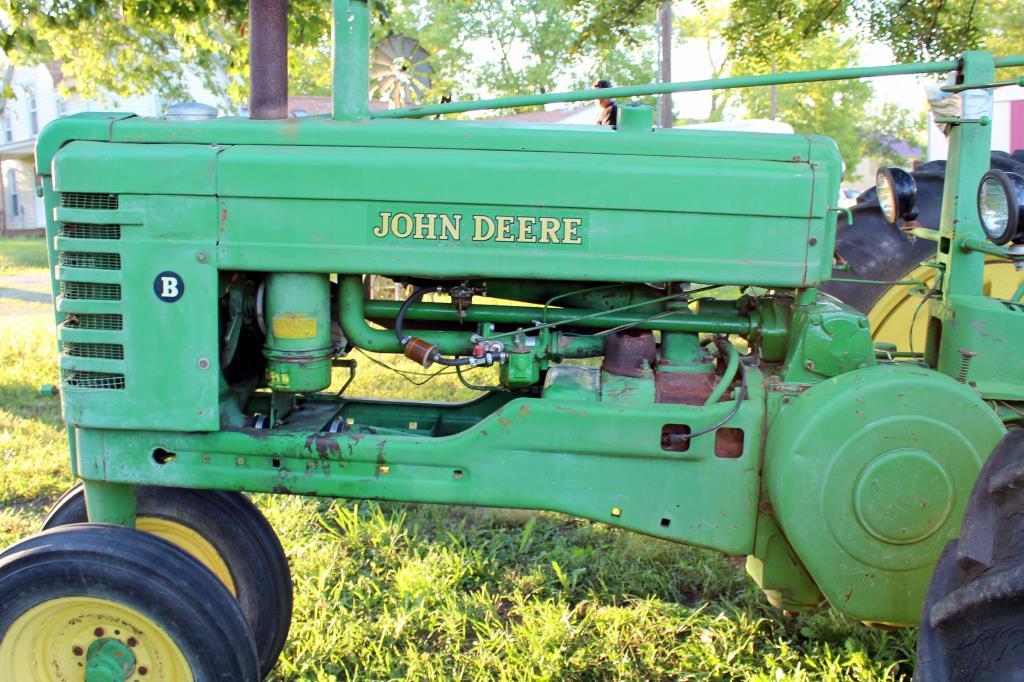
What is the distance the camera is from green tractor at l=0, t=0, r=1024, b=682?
2.50 meters

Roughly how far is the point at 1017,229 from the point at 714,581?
188cm

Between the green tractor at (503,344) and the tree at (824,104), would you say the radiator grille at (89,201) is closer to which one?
the green tractor at (503,344)

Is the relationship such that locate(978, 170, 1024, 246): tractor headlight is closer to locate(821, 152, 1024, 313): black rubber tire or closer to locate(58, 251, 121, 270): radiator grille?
locate(821, 152, 1024, 313): black rubber tire

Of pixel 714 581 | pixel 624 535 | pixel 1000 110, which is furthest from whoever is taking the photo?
pixel 1000 110

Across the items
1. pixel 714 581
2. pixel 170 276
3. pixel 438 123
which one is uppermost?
pixel 438 123

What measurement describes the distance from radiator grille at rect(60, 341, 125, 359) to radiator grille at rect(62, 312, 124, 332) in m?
0.05

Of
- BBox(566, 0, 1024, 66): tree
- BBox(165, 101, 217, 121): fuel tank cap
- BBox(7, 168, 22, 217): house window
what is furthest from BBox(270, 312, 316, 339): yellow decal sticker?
BBox(7, 168, 22, 217): house window

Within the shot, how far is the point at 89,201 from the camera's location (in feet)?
8.46

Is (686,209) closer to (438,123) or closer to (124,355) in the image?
(438,123)

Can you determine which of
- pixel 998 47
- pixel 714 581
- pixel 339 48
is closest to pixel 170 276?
pixel 339 48

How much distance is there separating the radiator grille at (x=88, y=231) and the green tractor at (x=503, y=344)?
→ 0.03 feet

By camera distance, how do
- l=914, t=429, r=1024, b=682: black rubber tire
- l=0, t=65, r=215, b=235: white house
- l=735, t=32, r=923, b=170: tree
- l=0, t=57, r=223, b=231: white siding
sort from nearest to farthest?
l=914, t=429, r=1024, b=682: black rubber tire < l=735, t=32, r=923, b=170: tree < l=0, t=57, r=223, b=231: white siding < l=0, t=65, r=215, b=235: white house

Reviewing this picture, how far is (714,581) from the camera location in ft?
12.3

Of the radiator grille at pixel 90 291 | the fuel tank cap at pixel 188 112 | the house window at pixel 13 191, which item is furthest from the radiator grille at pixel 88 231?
the house window at pixel 13 191
